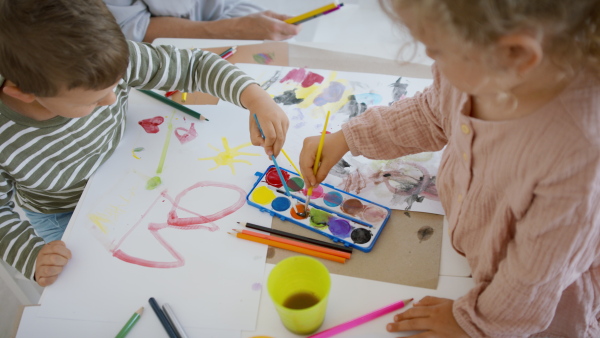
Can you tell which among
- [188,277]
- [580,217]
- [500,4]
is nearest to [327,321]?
[188,277]

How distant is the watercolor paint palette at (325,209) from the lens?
2.33ft

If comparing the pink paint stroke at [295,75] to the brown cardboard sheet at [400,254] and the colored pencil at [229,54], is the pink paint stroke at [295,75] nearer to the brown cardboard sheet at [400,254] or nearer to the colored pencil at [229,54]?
the colored pencil at [229,54]

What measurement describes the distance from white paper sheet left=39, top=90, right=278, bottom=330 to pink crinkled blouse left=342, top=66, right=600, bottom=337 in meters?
0.31

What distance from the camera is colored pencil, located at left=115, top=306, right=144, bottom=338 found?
62cm

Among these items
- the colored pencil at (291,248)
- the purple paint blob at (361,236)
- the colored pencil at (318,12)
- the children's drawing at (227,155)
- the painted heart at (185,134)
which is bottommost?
the colored pencil at (291,248)

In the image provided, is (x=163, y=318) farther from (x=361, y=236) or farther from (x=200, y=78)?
(x=200, y=78)

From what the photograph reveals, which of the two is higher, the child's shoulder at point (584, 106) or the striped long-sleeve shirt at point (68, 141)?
the child's shoulder at point (584, 106)

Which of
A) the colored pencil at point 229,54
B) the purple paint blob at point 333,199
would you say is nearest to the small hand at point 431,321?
the purple paint blob at point 333,199

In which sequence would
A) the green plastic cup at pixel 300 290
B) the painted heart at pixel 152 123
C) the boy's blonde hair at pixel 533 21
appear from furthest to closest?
the painted heart at pixel 152 123 < the green plastic cup at pixel 300 290 < the boy's blonde hair at pixel 533 21

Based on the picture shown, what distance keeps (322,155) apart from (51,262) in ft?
1.50

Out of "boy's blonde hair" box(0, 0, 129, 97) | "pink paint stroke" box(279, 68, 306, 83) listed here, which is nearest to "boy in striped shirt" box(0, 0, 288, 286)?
"boy's blonde hair" box(0, 0, 129, 97)

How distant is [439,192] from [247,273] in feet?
1.07

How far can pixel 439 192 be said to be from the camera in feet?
2.39

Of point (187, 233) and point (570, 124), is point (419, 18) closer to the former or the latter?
point (570, 124)
